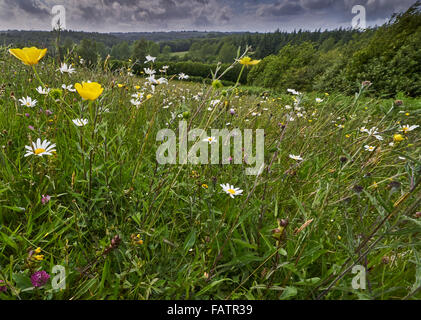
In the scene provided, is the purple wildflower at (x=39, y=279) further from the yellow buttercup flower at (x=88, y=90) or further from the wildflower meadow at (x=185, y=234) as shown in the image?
the yellow buttercup flower at (x=88, y=90)

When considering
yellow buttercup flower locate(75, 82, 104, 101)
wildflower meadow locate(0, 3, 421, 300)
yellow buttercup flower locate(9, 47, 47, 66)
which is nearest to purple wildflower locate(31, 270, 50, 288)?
wildflower meadow locate(0, 3, 421, 300)

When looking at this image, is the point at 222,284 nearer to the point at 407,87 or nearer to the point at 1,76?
the point at 1,76

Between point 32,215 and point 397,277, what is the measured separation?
1.70 meters

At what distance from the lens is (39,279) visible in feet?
2.37

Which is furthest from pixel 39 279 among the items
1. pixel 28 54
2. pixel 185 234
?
pixel 28 54

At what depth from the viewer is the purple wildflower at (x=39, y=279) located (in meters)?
0.71

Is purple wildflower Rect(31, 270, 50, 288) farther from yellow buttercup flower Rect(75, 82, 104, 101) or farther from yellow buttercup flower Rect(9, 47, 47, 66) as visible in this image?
yellow buttercup flower Rect(9, 47, 47, 66)

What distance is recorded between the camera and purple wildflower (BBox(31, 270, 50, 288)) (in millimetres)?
712

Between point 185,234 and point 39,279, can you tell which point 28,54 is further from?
point 185,234

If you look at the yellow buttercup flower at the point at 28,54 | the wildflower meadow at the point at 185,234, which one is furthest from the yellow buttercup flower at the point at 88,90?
the yellow buttercup flower at the point at 28,54
